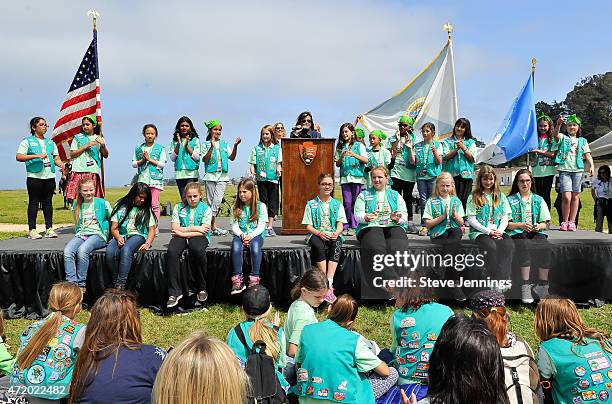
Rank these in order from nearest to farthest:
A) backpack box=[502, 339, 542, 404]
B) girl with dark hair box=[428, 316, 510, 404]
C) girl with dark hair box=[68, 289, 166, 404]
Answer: girl with dark hair box=[428, 316, 510, 404] → girl with dark hair box=[68, 289, 166, 404] → backpack box=[502, 339, 542, 404]

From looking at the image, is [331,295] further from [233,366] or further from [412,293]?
[233,366]

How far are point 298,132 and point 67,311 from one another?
15.1 ft

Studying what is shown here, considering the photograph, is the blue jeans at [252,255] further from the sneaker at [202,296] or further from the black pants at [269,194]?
the black pants at [269,194]

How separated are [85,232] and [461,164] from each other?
4.95 metres

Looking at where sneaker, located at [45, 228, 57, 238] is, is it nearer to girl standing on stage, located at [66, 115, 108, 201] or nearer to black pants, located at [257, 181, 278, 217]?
girl standing on stage, located at [66, 115, 108, 201]

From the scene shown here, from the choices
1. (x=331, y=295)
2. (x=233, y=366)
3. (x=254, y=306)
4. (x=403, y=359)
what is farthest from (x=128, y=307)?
(x=331, y=295)

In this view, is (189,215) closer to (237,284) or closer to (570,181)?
(237,284)

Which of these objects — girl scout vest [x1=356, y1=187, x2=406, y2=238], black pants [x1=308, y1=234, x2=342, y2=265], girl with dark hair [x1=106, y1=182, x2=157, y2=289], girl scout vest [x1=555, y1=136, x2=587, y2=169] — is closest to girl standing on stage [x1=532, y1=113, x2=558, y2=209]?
girl scout vest [x1=555, y1=136, x2=587, y2=169]

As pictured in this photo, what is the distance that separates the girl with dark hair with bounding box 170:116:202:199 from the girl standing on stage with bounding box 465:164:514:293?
Answer: 3784mm

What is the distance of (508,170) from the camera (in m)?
41.3

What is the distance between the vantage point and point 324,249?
587 centimetres

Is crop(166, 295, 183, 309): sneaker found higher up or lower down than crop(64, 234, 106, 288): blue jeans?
lower down

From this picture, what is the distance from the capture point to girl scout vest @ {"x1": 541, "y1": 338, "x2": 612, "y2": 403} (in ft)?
8.87

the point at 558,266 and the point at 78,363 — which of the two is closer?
the point at 78,363
